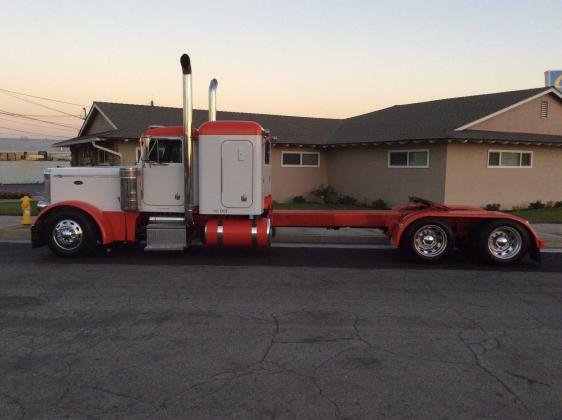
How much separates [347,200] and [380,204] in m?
2.32

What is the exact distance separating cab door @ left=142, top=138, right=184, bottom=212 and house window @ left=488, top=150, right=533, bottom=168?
14873mm

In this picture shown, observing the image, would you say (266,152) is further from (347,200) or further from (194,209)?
(347,200)

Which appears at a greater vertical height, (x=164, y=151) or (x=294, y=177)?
(x=164, y=151)

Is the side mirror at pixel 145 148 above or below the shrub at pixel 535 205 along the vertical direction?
above

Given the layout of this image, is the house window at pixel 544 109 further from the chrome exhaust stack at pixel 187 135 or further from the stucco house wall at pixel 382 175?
the chrome exhaust stack at pixel 187 135

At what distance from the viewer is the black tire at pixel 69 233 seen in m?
9.30

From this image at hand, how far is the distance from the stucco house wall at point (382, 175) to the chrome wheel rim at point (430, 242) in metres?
10.7

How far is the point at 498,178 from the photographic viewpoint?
20.2 metres

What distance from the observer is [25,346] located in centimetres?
498

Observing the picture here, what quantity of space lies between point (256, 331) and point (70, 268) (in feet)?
15.2

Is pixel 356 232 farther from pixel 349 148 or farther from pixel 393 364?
pixel 349 148

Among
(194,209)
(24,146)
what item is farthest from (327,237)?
(24,146)

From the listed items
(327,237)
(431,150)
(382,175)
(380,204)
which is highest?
(431,150)

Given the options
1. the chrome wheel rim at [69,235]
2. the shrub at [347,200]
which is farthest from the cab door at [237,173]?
the shrub at [347,200]
